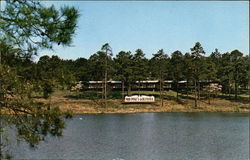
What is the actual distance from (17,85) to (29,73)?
68 centimetres

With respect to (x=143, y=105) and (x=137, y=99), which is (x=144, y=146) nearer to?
(x=143, y=105)

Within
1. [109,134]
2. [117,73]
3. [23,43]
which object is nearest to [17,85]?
[23,43]

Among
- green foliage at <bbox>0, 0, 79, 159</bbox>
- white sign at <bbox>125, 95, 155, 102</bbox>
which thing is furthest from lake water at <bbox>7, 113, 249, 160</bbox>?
white sign at <bbox>125, 95, 155, 102</bbox>

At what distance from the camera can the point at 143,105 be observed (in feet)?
220

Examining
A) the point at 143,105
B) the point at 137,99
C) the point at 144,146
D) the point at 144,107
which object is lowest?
the point at 144,146

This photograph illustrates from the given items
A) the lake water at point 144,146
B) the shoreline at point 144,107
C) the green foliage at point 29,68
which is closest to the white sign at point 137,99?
the shoreline at point 144,107

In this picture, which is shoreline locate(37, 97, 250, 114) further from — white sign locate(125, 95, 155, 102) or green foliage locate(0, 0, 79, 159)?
green foliage locate(0, 0, 79, 159)

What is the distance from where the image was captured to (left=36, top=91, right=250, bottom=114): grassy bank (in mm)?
61750

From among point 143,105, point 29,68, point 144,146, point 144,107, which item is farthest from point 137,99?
point 29,68

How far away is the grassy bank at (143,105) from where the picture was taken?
61750 mm

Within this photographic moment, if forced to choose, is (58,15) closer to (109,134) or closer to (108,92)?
(109,134)

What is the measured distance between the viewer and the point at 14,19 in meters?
7.44

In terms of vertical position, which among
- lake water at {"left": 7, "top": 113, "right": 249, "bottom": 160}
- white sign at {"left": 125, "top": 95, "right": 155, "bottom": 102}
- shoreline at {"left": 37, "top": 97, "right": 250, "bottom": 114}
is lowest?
lake water at {"left": 7, "top": 113, "right": 249, "bottom": 160}

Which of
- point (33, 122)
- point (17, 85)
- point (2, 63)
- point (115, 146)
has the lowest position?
point (115, 146)
